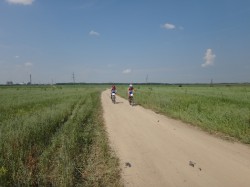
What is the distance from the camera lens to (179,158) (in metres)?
7.62

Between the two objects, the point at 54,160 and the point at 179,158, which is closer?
the point at 54,160

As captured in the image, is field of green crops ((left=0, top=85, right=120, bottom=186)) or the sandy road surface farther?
the sandy road surface

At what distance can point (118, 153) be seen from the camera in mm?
8367

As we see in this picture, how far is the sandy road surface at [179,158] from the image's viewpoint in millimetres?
6026

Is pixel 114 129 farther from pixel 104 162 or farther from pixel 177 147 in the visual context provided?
pixel 104 162

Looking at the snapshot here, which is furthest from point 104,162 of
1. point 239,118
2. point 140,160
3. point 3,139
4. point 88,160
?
point 239,118

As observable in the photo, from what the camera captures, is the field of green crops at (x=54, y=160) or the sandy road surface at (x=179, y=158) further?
the sandy road surface at (x=179, y=158)

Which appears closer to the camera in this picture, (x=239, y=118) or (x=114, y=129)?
(x=114, y=129)

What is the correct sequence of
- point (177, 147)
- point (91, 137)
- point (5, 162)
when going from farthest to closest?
point (91, 137) < point (177, 147) < point (5, 162)

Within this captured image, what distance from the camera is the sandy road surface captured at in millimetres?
6026

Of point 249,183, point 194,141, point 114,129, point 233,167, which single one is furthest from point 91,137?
point 249,183

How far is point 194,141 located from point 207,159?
230cm

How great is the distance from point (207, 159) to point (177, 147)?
1518 mm

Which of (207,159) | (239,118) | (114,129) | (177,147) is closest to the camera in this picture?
(207,159)
